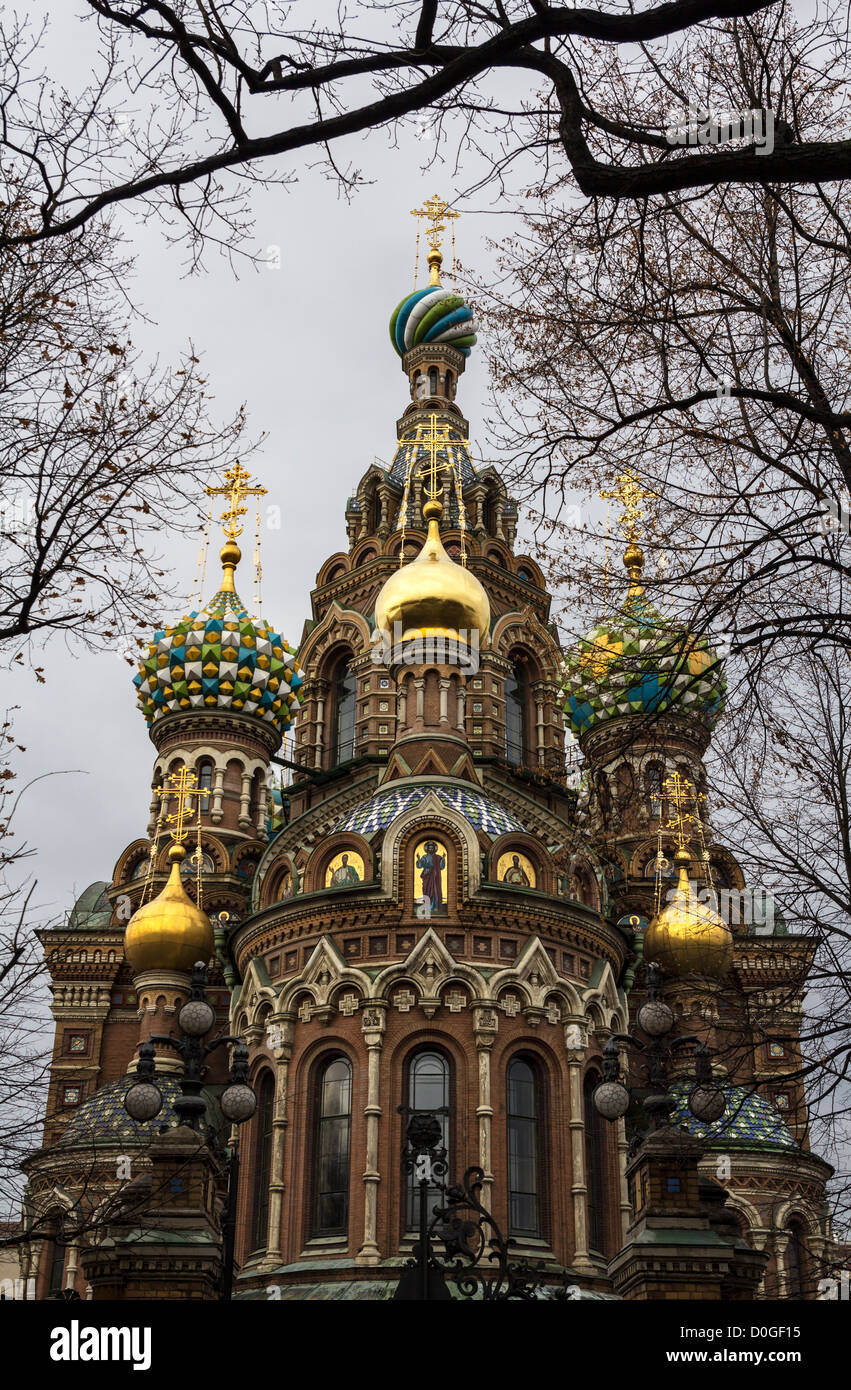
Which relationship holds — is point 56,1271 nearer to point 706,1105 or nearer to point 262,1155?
point 262,1155

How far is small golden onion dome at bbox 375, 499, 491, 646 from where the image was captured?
25812mm

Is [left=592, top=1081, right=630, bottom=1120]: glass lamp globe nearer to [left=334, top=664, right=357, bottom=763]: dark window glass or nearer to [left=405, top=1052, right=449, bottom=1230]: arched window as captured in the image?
[left=405, top=1052, right=449, bottom=1230]: arched window

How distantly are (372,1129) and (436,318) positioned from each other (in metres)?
22.3

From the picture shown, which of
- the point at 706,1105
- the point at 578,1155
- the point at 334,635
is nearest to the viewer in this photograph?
the point at 706,1105

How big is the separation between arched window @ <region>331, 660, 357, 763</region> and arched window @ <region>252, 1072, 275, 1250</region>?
916 cm

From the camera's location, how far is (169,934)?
2800cm

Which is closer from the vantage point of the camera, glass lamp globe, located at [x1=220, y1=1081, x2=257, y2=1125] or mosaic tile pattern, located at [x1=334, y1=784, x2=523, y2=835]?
glass lamp globe, located at [x1=220, y1=1081, x2=257, y2=1125]

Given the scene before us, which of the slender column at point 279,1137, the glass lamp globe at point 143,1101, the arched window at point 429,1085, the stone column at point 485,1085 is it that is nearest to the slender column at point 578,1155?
the stone column at point 485,1085

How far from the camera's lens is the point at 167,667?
34375 mm

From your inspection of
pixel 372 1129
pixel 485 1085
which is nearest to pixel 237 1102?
pixel 372 1129

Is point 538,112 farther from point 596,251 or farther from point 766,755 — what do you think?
point 766,755

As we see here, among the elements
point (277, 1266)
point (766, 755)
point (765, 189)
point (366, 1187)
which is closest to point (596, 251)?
point (765, 189)

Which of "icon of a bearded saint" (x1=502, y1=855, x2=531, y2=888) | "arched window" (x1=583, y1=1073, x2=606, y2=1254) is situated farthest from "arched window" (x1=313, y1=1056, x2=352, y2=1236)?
"icon of a bearded saint" (x1=502, y1=855, x2=531, y2=888)

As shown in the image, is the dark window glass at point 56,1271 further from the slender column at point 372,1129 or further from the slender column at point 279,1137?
the slender column at point 372,1129
